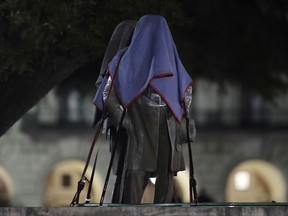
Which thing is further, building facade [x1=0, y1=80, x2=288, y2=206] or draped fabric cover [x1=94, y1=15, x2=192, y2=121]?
building facade [x1=0, y1=80, x2=288, y2=206]

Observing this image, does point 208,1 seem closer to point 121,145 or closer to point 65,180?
point 121,145

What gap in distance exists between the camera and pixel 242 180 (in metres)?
32.9

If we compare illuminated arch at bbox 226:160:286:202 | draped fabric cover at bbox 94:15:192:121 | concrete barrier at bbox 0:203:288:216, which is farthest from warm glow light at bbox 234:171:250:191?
concrete barrier at bbox 0:203:288:216

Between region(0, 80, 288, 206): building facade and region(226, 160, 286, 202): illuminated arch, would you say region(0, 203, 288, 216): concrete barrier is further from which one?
region(226, 160, 286, 202): illuminated arch

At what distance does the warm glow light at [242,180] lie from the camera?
32656mm

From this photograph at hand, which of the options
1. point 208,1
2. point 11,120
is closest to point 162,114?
point 11,120

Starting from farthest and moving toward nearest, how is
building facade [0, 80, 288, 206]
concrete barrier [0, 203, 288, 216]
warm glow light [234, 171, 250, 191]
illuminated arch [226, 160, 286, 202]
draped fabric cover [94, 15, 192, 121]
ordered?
1. warm glow light [234, 171, 250, 191]
2. illuminated arch [226, 160, 286, 202]
3. building facade [0, 80, 288, 206]
4. draped fabric cover [94, 15, 192, 121]
5. concrete barrier [0, 203, 288, 216]

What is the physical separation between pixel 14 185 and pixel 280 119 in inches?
326

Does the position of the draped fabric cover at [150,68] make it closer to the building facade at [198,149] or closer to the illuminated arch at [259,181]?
the building facade at [198,149]

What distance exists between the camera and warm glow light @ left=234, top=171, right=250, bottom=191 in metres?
32.7

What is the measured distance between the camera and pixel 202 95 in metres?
32.2

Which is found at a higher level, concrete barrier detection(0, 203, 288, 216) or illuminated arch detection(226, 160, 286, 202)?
concrete barrier detection(0, 203, 288, 216)

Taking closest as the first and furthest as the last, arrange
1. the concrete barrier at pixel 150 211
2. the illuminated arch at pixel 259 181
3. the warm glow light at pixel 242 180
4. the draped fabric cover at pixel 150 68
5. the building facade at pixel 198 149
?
the concrete barrier at pixel 150 211, the draped fabric cover at pixel 150 68, the building facade at pixel 198 149, the illuminated arch at pixel 259 181, the warm glow light at pixel 242 180

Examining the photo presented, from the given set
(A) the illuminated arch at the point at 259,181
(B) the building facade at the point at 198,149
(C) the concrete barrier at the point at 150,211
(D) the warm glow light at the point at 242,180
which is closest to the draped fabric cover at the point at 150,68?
(C) the concrete barrier at the point at 150,211
